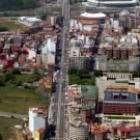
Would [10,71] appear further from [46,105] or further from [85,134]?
[85,134]

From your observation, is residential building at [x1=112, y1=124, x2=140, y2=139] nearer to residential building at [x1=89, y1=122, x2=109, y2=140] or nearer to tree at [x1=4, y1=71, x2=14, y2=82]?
residential building at [x1=89, y1=122, x2=109, y2=140]

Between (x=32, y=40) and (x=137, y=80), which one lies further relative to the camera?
(x=32, y=40)

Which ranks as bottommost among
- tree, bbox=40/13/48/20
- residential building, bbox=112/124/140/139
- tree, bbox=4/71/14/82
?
residential building, bbox=112/124/140/139

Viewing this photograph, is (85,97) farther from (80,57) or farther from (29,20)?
(29,20)

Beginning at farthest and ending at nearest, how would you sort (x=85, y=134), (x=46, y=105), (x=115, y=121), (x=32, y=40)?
(x=32, y=40) < (x=46, y=105) < (x=115, y=121) < (x=85, y=134)

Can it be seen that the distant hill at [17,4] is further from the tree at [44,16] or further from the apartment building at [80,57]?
the apartment building at [80,57]

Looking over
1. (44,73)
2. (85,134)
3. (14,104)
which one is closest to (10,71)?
(44,73)

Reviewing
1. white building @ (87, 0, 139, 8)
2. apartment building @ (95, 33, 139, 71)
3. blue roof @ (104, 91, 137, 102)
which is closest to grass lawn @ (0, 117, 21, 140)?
blue roof @ (104, 91, 137, 102)

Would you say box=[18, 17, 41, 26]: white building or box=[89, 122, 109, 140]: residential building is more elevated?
box=[18, 17, 41, 26]: white building
